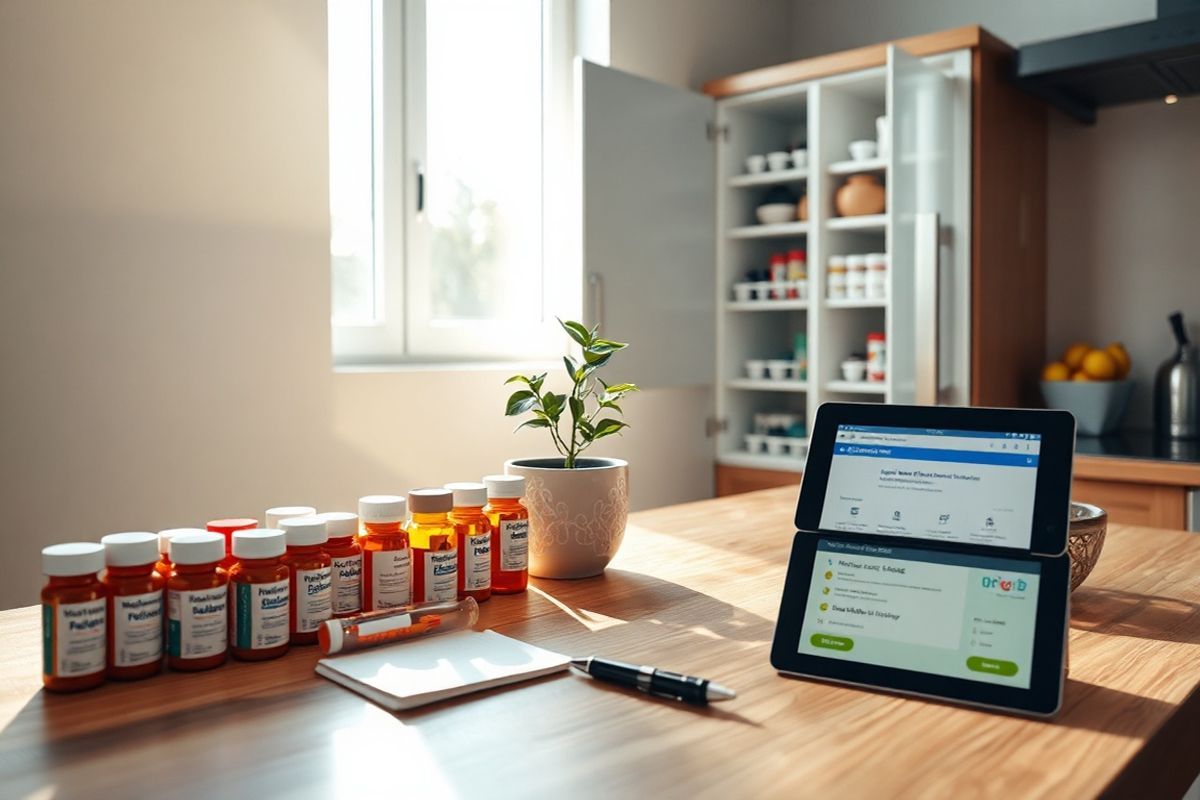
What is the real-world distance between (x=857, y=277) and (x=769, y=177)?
47cm

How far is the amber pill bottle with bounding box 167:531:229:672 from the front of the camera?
88 cm

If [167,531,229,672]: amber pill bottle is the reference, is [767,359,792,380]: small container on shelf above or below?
above

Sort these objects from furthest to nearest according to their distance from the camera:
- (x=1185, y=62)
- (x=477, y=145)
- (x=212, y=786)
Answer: (x=477, y=145) < (x=1185, y=62) < (x=212, y=786)

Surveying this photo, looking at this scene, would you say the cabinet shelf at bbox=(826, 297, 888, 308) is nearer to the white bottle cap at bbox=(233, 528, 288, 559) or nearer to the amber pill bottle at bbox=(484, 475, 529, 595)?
the amber pill bottle at bbox=(484, 475, 529, 595)

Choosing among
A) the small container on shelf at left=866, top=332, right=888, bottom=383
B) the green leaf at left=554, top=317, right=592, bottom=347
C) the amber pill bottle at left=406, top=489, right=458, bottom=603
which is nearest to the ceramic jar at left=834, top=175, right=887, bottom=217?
the small container on shelf at left=866, top=332, right=888, bottom=383

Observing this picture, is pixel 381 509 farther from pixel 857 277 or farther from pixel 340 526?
pixel 857 277

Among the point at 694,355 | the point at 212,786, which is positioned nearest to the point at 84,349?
the point at 212,786

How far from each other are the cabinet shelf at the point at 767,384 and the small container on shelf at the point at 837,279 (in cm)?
30

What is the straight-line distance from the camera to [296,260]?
2.41m

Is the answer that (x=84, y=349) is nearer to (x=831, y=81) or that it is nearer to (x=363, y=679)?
(x=363, y=679)

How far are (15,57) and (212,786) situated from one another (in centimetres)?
183

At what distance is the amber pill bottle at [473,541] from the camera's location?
43.9 inches

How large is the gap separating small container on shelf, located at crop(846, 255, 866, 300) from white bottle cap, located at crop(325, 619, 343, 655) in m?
2.50

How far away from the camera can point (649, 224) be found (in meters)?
3.10
